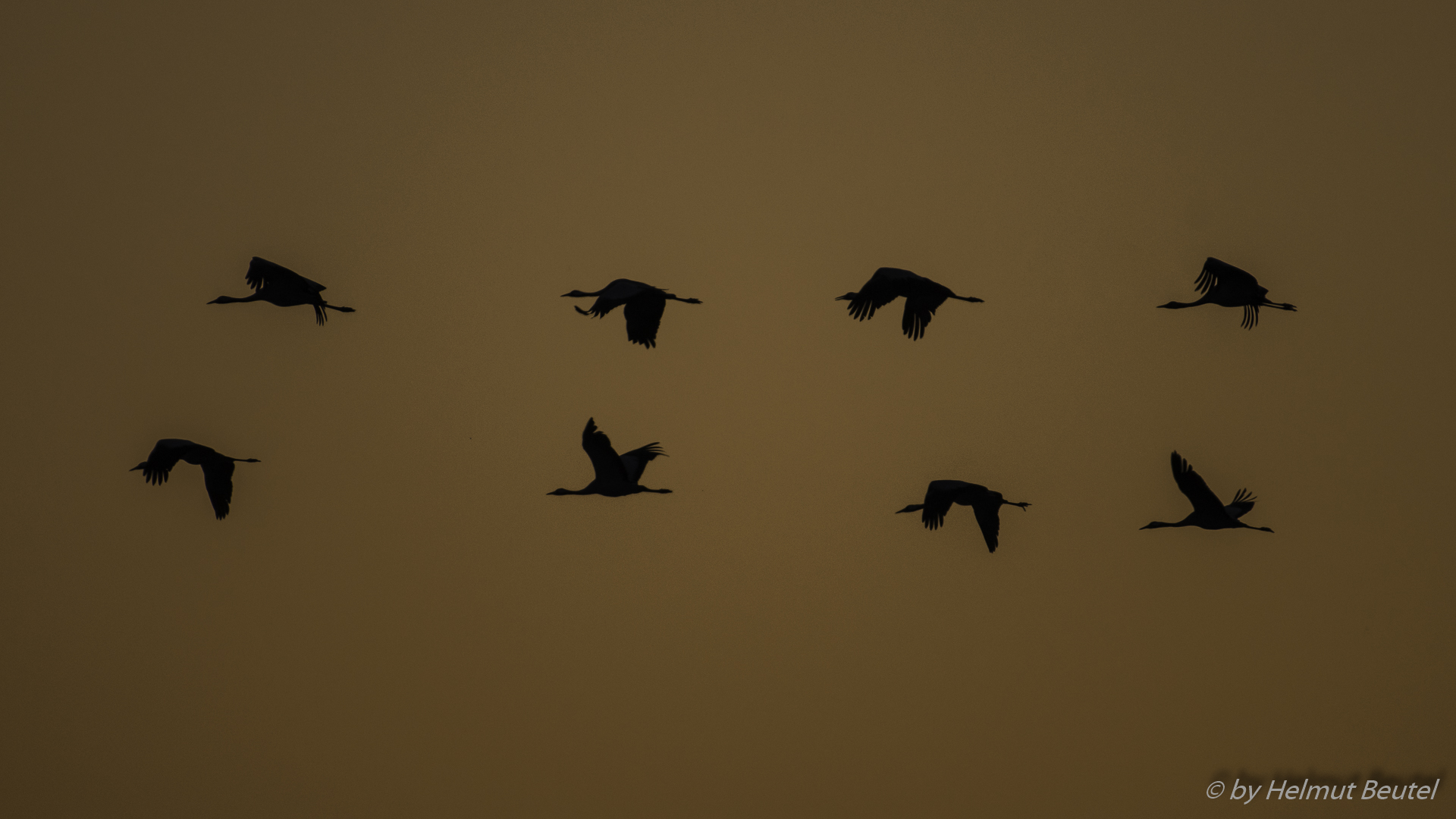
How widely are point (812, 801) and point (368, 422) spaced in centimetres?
186

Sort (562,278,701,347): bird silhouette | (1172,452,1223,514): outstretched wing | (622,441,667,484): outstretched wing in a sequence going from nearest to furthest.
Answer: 1. (1172,452,1223,514): outstretched wing
2. (562,278,701,347): bird silhouette
3. (622,441,667,484): outstretched wing

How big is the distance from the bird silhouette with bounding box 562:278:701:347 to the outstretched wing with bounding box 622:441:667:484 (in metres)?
0.33

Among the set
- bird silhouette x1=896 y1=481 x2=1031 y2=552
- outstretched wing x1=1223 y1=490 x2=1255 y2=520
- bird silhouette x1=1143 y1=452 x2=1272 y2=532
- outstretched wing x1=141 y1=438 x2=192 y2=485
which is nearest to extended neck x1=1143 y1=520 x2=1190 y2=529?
bird silhouette x1=1143 y1=452 x2=1272 y2=532

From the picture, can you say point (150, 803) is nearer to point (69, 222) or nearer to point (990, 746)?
point (69, 222)

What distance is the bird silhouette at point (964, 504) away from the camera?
120 inches

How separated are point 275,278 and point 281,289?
4.3 inches

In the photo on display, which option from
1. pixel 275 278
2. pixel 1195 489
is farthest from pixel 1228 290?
pixel 275 278

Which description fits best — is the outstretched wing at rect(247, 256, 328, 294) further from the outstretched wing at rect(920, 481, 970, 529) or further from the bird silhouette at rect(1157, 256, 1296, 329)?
the bird silhouette at rect(1157, 256, 1296, 329)

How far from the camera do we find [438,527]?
3336 mm

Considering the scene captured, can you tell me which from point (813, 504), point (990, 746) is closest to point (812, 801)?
point (990, 746)

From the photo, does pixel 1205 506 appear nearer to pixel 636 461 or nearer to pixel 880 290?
pixel 880 290

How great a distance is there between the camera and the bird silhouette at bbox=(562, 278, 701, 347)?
9.89 feet

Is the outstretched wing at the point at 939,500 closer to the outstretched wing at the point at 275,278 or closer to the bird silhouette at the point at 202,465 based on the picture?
the outstretched wing at the point at 275,278

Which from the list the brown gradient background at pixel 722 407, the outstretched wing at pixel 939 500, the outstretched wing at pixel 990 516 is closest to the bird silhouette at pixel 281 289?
the brown gradient background at pixel 722 407
